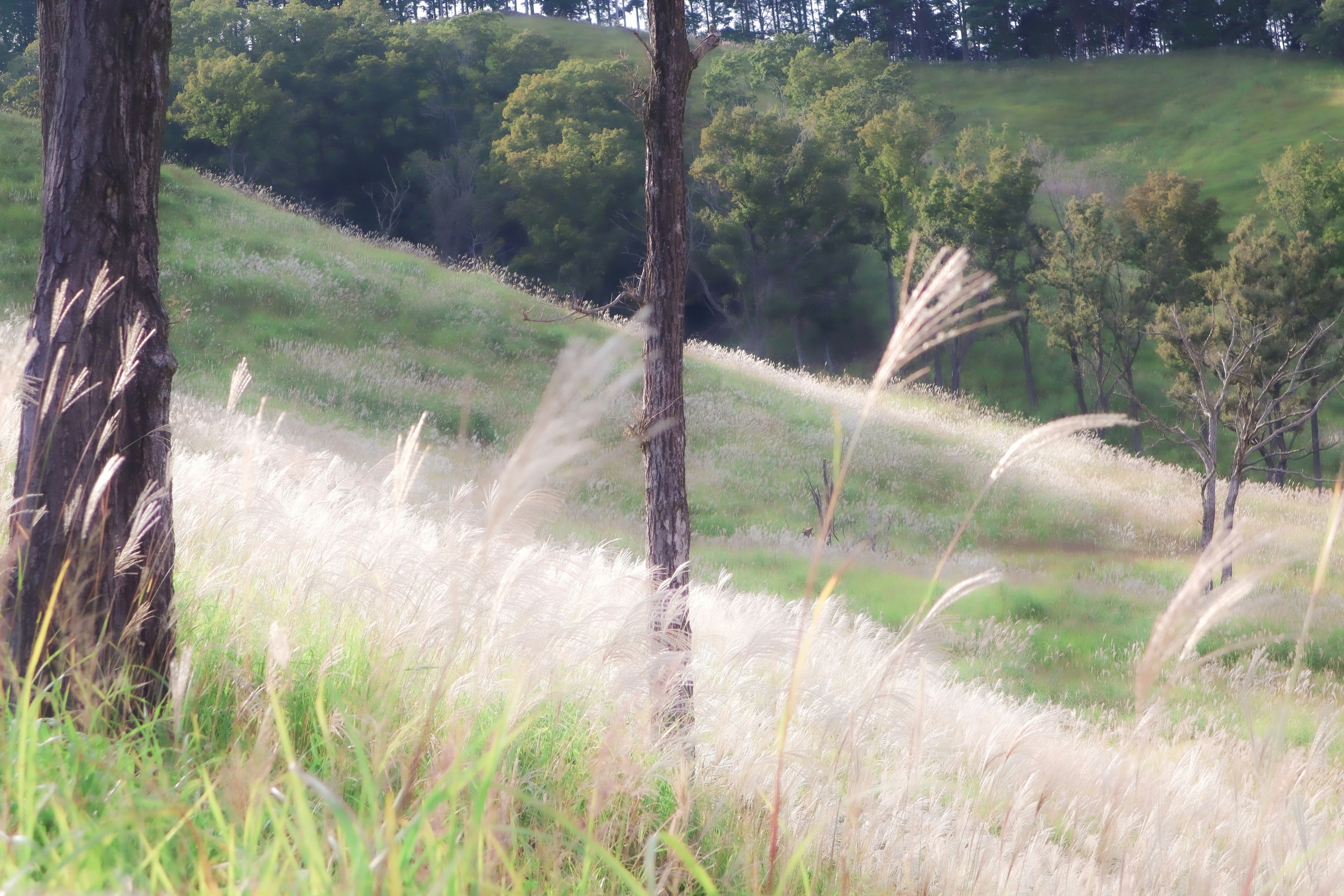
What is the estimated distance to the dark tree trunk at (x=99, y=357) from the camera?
2949mm

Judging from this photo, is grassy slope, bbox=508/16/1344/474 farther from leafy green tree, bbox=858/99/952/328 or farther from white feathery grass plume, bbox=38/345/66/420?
A: white feathery grass plume, bbox=38/345/66/420

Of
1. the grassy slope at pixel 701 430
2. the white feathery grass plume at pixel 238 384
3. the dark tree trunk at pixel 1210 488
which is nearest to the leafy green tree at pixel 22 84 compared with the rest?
the grassy slope at pixel 701 430

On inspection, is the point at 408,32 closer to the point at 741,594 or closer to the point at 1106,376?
the point at 1106,376

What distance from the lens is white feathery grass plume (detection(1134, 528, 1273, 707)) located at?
6.13 ft

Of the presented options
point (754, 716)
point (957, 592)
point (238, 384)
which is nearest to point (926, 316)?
point (957, 592)

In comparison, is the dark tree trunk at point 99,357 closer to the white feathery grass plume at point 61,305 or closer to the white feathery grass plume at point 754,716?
the white feathery grass plume at point 61,305

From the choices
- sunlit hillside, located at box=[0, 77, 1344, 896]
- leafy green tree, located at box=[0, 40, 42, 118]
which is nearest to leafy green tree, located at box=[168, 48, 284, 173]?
leafy green tree, located at box=[0, 40, 42, 118]

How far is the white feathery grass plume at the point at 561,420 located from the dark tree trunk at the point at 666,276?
270cm

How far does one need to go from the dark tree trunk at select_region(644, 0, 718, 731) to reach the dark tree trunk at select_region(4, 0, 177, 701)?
7.19 feet

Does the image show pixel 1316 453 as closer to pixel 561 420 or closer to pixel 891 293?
pixel 891 293

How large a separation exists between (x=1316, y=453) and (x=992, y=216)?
1487cm

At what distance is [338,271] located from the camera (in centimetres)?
2319

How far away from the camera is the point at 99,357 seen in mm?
3049

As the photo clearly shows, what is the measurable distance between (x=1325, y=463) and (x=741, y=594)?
34029 millimetres
